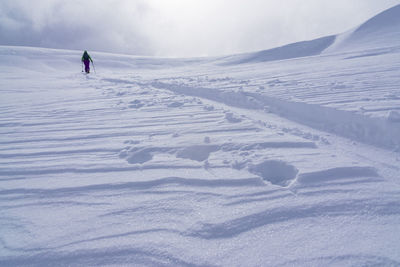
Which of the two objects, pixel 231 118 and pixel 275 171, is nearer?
pixel 275 171

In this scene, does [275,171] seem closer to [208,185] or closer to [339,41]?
[208,185]

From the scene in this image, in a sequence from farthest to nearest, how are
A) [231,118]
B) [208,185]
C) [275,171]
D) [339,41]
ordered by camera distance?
[339,41]
[231,118]
[275,171]
[208,185]

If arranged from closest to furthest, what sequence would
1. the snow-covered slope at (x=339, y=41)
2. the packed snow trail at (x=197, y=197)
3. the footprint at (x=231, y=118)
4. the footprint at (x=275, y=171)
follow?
the packed snow trail at (x=197, y=197), the footprint at (x=275, y=171), the footprint at (x=231, y=118), the snow-covered slope at (x=339, y=41)

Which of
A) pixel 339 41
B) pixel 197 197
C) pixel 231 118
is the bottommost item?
pixel 197 197

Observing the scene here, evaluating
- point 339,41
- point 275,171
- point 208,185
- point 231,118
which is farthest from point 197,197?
point 339,41

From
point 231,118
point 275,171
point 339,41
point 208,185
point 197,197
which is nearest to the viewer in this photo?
point 197,197

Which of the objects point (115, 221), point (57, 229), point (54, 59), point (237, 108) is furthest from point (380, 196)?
point (54, 59)

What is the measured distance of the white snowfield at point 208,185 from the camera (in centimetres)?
183

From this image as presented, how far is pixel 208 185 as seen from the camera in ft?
8.52

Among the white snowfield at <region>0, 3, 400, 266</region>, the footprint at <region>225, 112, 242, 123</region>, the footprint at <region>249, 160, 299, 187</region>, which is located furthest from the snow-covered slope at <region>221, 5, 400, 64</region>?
Result: the footprint at <region>249, 160, 299, 187</region>

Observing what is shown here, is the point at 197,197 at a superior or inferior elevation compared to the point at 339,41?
inferior

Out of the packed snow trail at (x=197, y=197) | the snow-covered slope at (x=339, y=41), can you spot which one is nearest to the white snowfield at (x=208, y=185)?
the packed snow trail at (x=197, y=197)

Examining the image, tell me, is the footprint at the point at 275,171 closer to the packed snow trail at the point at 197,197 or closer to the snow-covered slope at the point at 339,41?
the packed snow trail at the point at 197,197

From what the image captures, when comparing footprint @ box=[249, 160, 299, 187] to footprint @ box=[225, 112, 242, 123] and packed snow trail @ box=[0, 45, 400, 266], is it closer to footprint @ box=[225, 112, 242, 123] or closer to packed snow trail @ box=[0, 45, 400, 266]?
packed snow trail @ box=[0, 45, 400, 266]
